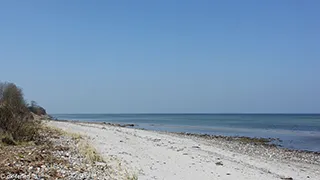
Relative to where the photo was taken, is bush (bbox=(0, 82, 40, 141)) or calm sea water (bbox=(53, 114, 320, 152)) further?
calm sea water (bbox=(53, 114, 320, 152))

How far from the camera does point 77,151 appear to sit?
1480cm

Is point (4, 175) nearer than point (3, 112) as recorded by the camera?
Yes

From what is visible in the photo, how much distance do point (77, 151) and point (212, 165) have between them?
5891 mm

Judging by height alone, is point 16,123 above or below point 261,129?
above

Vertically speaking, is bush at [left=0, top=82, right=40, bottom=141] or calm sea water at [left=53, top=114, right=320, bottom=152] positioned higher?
bush at [left=0, top=82, right=40, bottom=141]

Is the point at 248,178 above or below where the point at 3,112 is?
below

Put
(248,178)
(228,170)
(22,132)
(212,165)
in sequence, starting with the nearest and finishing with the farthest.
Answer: (248,178)
(228,170)
(212,165)
(22,132)

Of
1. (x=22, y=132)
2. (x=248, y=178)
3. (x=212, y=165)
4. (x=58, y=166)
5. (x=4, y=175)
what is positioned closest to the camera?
(x=4, y=175)

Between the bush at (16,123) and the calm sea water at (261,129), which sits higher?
the bush at (16,123)

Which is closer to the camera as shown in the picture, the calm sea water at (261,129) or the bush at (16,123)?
the bush at (16,123)

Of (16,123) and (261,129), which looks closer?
(16,123)

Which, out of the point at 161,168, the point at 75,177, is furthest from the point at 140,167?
the point at 75,177

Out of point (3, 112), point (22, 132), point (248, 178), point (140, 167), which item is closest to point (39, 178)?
point (140, 167)

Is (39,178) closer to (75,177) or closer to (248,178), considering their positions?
(75,177)
